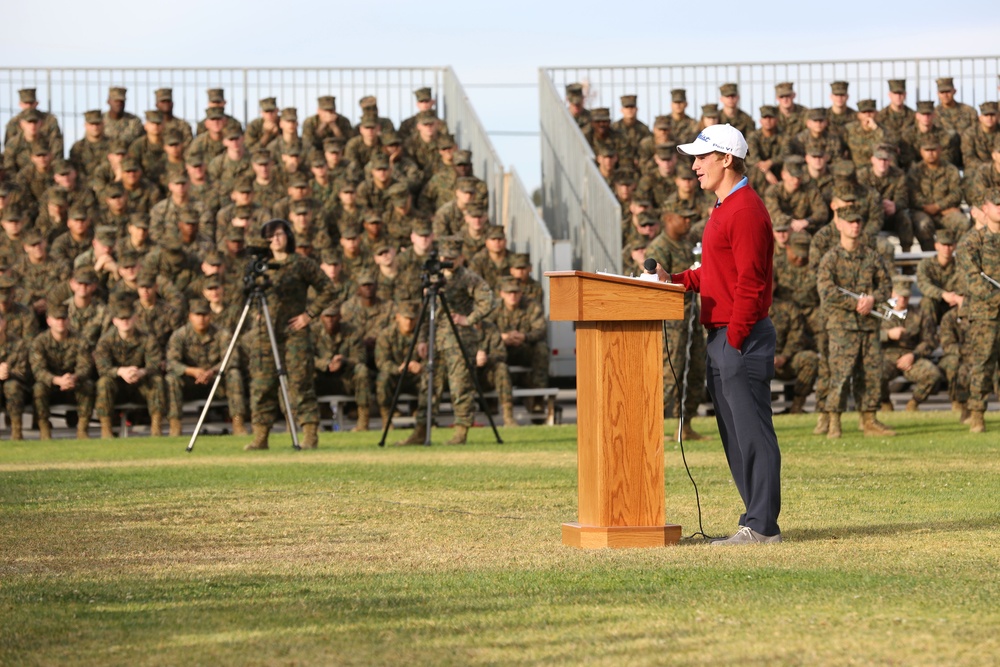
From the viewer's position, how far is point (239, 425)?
64.3ft

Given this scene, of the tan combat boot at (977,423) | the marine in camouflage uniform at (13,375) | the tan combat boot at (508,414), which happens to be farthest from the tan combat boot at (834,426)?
the marine in camouflage uniform at (13,375)

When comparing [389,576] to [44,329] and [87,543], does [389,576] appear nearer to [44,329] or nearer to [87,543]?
[87,543]

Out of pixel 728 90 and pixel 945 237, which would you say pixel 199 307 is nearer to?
pixel 945 237

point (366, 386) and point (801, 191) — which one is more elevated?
point (801, 191)

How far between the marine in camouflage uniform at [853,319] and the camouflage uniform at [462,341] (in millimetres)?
3692

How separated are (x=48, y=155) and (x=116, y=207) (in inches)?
65.7

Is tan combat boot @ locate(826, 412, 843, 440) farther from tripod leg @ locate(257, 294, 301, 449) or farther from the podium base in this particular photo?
the podium base

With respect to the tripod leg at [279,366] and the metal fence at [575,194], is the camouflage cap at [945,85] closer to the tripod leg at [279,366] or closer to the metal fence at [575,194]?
the metal fence at [575,194]

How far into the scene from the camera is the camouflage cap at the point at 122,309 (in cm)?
2003

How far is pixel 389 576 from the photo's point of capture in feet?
23.9

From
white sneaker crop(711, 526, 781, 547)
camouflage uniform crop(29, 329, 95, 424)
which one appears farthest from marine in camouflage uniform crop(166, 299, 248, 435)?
white sneaker crop(711, 526, 781, 547)

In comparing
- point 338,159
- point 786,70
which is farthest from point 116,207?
point 786,70

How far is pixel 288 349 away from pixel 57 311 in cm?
457

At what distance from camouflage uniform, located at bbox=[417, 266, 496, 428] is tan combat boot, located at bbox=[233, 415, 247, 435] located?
2331mm
